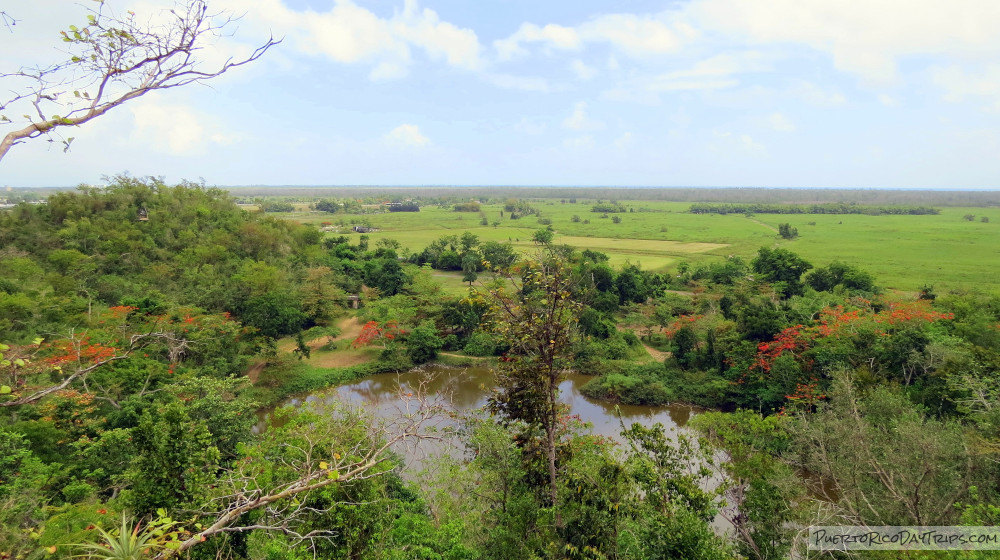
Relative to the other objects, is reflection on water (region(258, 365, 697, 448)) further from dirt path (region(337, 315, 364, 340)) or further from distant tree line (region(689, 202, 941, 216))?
distant tree line (region(689, 202, 941, 216))

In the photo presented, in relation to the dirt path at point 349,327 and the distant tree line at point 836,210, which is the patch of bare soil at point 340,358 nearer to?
the dirt path at point 349,327

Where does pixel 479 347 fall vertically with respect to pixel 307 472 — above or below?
below

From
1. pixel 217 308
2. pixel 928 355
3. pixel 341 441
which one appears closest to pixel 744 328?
pixel 928 355

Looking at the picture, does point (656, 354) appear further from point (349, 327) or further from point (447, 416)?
point (349, 327)

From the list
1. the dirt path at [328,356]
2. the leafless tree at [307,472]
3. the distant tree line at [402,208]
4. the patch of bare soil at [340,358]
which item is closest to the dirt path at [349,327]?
the dirt path at [328,356]

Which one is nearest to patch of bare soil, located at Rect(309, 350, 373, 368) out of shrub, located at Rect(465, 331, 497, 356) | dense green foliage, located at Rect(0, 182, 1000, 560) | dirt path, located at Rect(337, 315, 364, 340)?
dense green foliage, located at Rect(0, 182, 1000, 560)

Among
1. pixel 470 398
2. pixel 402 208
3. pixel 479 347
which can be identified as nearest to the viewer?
pixel 470 398

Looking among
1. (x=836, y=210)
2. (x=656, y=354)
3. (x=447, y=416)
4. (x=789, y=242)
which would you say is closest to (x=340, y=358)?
(x=447, y=416)
